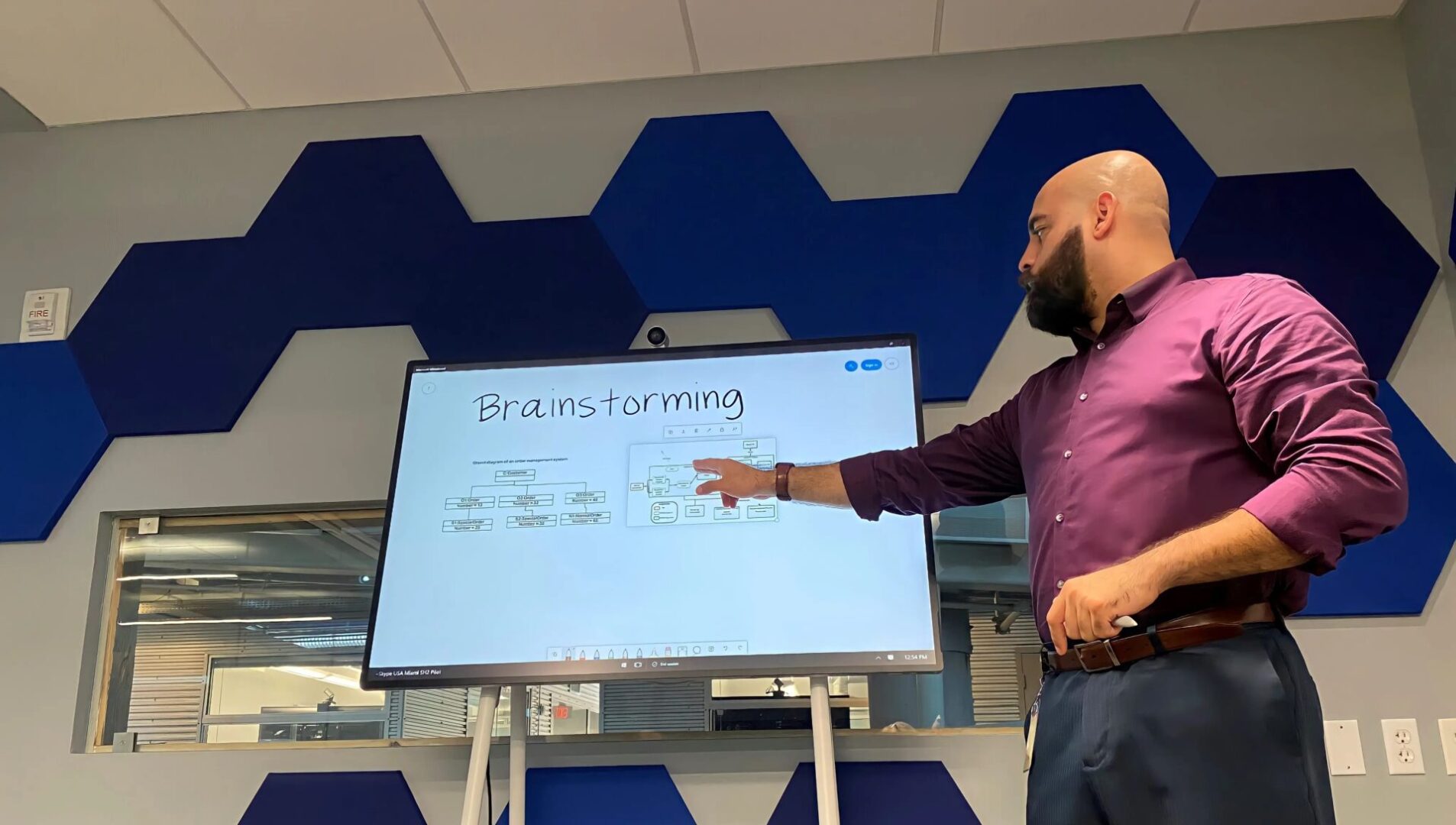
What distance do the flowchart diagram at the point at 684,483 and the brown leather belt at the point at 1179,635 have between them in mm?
841

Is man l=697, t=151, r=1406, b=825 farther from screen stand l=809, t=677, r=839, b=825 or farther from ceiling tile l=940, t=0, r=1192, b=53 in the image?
ceiling tile l=940, t=0, r=1192, b=53

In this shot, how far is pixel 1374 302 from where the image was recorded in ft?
8.16

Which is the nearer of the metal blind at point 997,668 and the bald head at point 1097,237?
the bald head at point 1097,237

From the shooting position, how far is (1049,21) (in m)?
2.74

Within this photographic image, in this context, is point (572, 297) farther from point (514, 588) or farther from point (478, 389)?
point (514, 588)

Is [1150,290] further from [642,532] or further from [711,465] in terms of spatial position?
[642,532]

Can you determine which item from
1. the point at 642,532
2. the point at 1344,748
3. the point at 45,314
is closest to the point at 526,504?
the point at 642,532

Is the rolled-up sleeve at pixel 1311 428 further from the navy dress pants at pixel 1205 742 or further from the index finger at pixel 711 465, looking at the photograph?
the index finger at pixel 711 465

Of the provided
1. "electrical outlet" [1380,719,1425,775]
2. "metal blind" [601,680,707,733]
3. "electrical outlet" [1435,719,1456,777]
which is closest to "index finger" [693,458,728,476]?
"metal blind" [601,680,707,733]

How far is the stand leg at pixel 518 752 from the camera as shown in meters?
2.15

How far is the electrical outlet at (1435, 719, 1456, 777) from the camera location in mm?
2172

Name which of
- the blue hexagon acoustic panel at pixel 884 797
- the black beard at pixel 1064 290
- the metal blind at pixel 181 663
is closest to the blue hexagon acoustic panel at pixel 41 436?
the metal blind at pixel 181 663

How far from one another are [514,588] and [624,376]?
20.8 inches

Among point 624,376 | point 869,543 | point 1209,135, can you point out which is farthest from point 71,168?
point 1209,135
